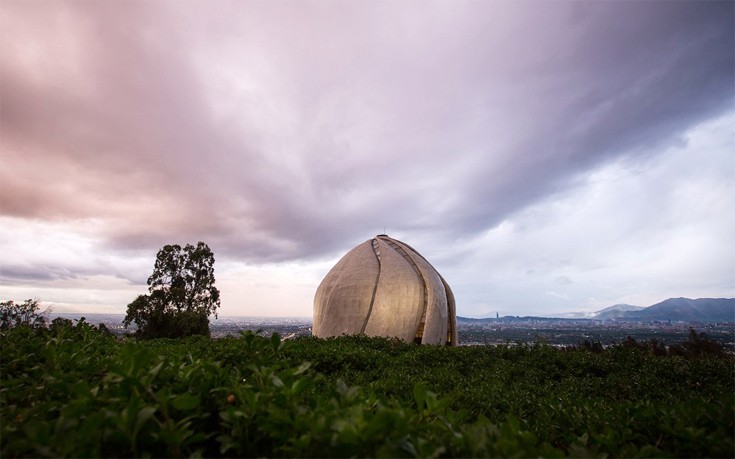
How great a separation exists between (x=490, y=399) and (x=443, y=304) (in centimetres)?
1461

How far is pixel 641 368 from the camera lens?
28.3 ft

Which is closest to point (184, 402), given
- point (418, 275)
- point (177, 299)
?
point (418, 275)

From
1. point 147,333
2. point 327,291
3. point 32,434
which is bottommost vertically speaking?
point 147,333

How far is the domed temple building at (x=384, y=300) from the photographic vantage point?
61.7 ft

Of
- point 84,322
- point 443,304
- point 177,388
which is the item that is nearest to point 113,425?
point 177,388

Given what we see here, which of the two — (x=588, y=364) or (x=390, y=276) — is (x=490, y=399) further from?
(x=390, y=276)

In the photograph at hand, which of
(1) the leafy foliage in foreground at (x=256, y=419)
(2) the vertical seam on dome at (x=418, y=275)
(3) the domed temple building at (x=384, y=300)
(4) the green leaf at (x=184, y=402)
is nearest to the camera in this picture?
(1) the leafy foliage in foreground at (x=256, y=419)

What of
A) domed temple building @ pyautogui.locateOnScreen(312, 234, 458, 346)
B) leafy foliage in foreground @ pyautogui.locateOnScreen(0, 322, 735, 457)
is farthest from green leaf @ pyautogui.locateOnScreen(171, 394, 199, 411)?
domed temple building @ pyautogui.locateOnScreen(312, 234, 458, 346)

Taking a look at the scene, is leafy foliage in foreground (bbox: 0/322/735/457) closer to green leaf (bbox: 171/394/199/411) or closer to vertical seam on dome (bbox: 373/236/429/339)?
green leaf (bbox: 171/394/199/411)

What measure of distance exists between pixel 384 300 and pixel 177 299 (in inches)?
766

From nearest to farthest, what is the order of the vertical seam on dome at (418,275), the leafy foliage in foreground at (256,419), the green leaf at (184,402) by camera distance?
the leafy foliage in foreground at (256,419), the green leaf at (184,402), the vertical seam on dome at (418,275)

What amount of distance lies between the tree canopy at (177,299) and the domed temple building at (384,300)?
11.4 meters

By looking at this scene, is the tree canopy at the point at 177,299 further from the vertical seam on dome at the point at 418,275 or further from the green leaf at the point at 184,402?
the green leaf at the point at 184,402

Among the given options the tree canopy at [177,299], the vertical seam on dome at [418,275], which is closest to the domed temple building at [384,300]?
the vertical seam on dome at [418,275]
